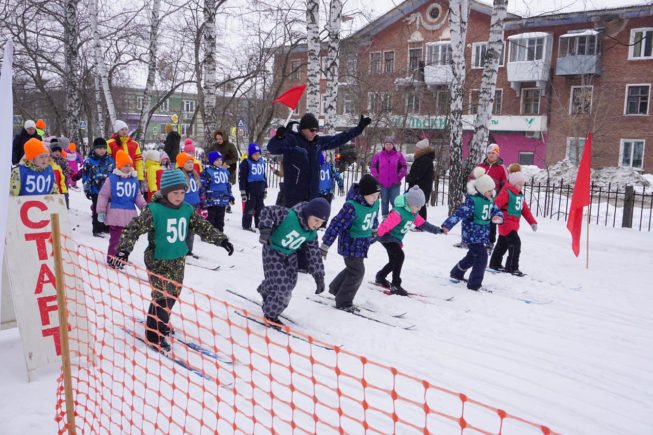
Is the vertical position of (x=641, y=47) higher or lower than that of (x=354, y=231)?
higher

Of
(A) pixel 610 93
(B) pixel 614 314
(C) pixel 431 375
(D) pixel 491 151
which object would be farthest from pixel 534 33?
(C) pixel 431 375

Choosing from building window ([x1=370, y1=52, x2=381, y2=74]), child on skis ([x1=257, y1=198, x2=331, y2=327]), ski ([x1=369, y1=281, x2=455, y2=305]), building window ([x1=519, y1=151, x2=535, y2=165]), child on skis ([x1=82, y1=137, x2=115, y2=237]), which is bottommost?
ski ([x1=369, y1=281, x2=455, y2=305])

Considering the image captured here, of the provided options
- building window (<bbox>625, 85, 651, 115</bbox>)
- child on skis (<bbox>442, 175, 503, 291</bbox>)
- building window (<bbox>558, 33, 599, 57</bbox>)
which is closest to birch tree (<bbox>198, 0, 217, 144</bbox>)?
child on skis (<bbox>442, 175, 503, 291</bbox>)

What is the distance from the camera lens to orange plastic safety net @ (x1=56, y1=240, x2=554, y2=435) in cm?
351

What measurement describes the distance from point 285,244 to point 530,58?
3275cm

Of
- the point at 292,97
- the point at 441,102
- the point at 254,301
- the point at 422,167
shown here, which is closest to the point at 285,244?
the point at 254,301

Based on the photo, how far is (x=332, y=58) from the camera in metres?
14.0

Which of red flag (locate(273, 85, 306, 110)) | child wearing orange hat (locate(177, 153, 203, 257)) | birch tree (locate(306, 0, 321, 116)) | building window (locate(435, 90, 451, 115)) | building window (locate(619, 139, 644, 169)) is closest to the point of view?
child wearing orange hat (locate(177, 153, 203, 257))

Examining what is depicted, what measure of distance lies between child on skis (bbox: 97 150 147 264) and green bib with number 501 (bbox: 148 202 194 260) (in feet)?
9.05

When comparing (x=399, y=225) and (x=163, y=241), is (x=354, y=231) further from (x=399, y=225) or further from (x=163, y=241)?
(x=163, y=241)

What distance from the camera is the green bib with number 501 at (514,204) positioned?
25.8ft

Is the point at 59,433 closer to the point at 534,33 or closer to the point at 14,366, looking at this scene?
the point at 14,366

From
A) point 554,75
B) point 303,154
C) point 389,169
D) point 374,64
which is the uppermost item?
point 554,75

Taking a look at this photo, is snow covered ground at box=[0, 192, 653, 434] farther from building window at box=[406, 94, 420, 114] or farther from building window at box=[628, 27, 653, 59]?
building window at box=[628, 27, 653, 59]
